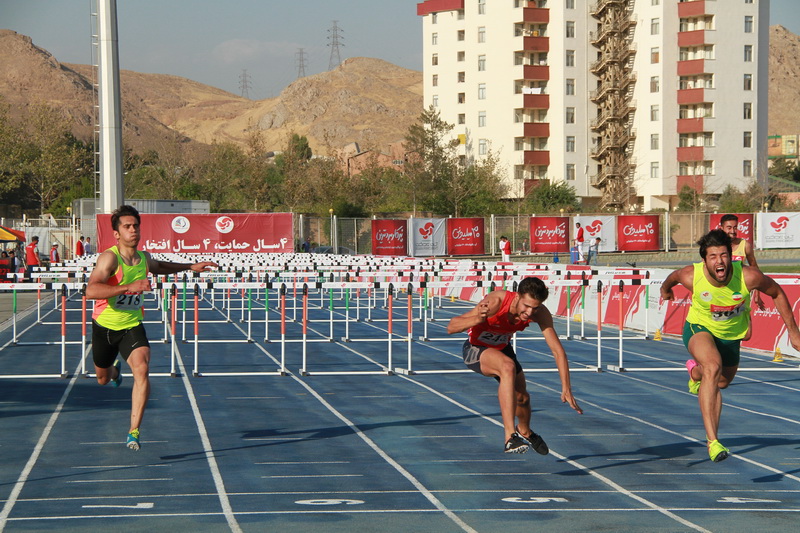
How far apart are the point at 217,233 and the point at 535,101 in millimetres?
49845

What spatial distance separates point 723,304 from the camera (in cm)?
862

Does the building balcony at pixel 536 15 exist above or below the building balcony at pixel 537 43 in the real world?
above

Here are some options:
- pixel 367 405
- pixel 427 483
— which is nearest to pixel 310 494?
pixel 427 483

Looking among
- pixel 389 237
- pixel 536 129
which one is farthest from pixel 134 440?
pixel 536 129

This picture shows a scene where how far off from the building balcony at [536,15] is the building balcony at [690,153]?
1578 cm

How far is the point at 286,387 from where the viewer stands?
45.6ft

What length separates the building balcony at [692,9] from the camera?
86.1m

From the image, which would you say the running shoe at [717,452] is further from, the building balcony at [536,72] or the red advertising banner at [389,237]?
the building balcony at [536,72]

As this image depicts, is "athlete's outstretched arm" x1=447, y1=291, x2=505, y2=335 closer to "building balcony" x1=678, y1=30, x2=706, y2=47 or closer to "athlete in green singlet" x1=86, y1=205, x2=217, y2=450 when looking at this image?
"athlete in green singlet" x1=86, y1=205, x2=217, y2=450

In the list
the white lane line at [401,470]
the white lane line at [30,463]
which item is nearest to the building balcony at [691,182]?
the white lane line at [401,470]

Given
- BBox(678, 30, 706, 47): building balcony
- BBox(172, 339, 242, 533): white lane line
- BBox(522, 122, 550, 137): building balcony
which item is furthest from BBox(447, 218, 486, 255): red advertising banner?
BBox(522, 122, 550, 137): building balcony

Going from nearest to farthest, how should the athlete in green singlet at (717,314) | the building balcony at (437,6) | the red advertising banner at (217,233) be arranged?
the athlete in green singlet at (717,314), the red advertising banner at (217,233), the building balcony at (437,6)

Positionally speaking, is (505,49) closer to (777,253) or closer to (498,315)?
(777,253)

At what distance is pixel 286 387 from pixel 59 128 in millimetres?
102969
